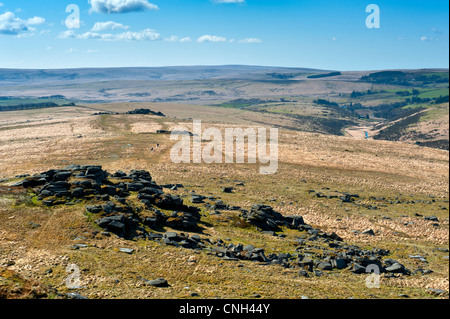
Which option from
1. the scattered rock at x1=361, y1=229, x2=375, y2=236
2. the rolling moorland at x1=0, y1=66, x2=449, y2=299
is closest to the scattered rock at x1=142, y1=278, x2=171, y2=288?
the rolling moorland at x1=0, y1=66, x2=449, y2=299

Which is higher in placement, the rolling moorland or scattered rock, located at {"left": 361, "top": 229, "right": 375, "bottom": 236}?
the rolling moorland

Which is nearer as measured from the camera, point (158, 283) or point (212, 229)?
point (158, 283)

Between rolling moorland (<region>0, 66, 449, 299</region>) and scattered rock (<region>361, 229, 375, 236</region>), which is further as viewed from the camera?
Result: scattered rock (<region>361, 229, 375, 236</region>)

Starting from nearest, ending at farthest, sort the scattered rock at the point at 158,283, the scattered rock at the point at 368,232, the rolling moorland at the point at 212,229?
the scattered rock at the point at 158,283, the rolling moorland at the point at 212,229, the scattered rock at the point at 368,232

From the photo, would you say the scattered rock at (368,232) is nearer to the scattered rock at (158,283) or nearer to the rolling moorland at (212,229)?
the rolling moorland at (212,229)

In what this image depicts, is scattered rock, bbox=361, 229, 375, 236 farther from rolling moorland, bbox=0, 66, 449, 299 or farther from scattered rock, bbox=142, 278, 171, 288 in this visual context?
scattered rock, bbox=142, 278, 171, 288

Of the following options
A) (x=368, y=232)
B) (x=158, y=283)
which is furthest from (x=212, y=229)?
(x=368, y=232)

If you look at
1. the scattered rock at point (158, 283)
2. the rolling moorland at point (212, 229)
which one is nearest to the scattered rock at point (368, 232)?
the rolling moorland at point (212, 229)

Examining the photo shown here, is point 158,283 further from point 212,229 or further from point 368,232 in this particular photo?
point 368,232

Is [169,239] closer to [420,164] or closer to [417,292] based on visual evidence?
[417,292]

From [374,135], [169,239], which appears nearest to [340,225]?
[169,239]

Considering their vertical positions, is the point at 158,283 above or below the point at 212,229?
above
